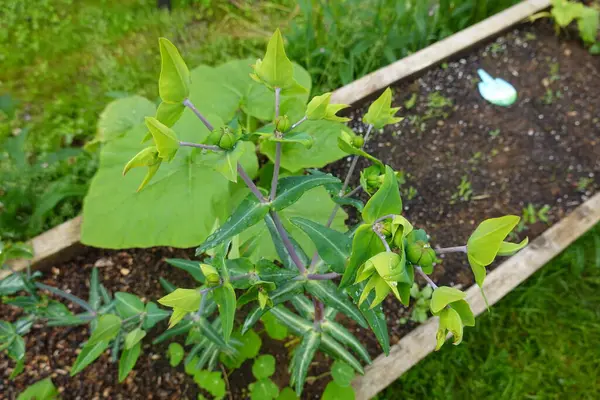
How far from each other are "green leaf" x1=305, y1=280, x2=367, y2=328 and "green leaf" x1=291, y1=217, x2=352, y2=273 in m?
0.21

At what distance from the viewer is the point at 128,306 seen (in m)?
1.10

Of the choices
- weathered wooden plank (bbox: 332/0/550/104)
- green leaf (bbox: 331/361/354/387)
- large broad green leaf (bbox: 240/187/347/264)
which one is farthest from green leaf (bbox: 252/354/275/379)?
weathered wooden plank (bbox: 332/0/550/104)

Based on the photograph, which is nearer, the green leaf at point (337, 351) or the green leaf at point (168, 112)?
the green leaf at point (168, 112)

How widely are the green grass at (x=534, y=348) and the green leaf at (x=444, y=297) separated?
0.96m

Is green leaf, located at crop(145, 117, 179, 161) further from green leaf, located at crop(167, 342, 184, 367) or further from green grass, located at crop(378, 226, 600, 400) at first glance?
green grass, located at crop(378, 226, 600, 400)

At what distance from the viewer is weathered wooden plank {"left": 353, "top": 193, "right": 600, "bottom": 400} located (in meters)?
1.27

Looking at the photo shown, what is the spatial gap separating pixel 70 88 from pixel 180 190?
1.19 meters

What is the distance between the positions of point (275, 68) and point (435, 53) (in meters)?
1.31

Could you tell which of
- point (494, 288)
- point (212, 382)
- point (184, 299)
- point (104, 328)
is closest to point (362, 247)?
point (184, 299)

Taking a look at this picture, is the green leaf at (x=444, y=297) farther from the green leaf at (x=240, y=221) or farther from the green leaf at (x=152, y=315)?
the green leaf at (x=152, y=315)

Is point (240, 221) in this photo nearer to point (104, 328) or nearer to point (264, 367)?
point (104, 328)

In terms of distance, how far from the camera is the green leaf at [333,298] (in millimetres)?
930

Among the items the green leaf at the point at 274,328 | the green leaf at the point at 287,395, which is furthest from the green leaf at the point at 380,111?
the green leaf at the point at 287,395

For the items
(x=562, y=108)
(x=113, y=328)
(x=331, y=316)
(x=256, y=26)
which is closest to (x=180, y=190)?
(x=113, y=328)
